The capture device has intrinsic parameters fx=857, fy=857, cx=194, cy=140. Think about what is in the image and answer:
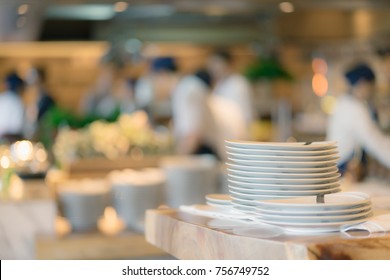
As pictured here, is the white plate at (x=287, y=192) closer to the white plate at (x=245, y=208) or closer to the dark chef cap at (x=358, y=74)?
the white plate at (x=245, y=208)

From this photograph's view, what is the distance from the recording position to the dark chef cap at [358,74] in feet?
13.9

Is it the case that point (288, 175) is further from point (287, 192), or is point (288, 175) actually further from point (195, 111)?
point (195, 111)

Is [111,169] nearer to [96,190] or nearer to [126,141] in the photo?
[126,141]

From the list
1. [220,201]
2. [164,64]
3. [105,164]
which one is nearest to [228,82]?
[164,64]

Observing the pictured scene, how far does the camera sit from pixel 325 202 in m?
1.56

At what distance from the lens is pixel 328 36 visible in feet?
32.3

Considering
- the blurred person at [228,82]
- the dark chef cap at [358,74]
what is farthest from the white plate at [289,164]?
the blurred person at [228,82]

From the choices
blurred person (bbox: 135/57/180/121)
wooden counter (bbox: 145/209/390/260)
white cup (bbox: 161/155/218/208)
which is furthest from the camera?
blurred person (bbox: 135/57/180/121)

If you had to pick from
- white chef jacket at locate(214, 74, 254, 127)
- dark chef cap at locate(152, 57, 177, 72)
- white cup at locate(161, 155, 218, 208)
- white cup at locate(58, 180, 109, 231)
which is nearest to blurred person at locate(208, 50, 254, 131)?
white chef jacket at locate(214, 74, 254, 127)

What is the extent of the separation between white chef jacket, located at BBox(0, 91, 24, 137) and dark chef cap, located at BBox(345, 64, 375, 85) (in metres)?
4.76

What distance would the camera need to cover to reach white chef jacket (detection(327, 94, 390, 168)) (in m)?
4.11

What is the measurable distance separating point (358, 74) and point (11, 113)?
503 cm

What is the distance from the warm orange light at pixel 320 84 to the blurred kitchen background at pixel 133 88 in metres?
0.01

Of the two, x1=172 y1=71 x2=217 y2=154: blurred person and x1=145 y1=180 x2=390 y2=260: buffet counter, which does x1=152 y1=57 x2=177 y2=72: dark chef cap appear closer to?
x1=172 y1=71 x2=217 y2=154: blurred person
